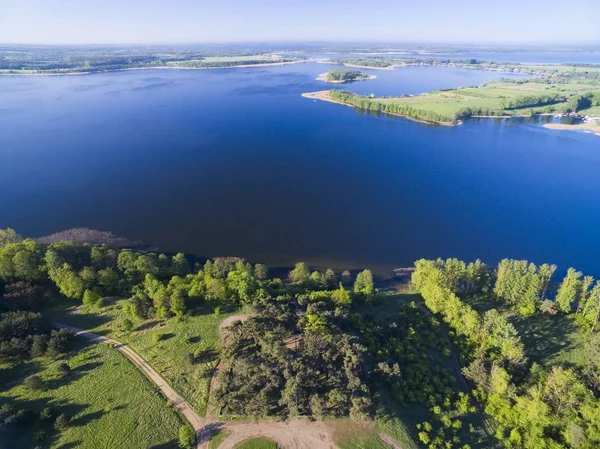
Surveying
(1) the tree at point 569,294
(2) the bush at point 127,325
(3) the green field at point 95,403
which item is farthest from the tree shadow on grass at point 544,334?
(2) the bush at point 127,325

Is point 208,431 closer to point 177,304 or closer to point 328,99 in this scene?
point 177,304

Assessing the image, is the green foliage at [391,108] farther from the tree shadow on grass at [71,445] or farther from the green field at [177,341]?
the tree shadow on grass at [71,445]

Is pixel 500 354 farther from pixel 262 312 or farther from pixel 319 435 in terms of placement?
pixel 262 312

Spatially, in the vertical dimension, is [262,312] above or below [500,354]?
above

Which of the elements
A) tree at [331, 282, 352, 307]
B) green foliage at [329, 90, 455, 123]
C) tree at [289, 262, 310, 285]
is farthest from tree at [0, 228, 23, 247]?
green foliage at [329, 90, 455, 123]

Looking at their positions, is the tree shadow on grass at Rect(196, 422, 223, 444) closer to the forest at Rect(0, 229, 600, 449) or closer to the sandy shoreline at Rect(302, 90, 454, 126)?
the forest at Rect(0, 229, 600, 449)

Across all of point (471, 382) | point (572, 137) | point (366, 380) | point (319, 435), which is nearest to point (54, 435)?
point (319, 435)

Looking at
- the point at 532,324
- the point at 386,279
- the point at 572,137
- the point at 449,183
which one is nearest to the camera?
the point at 532,324

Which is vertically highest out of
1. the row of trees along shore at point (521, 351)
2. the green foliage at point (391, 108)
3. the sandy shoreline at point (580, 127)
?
the green foliage at point (391, 108)
